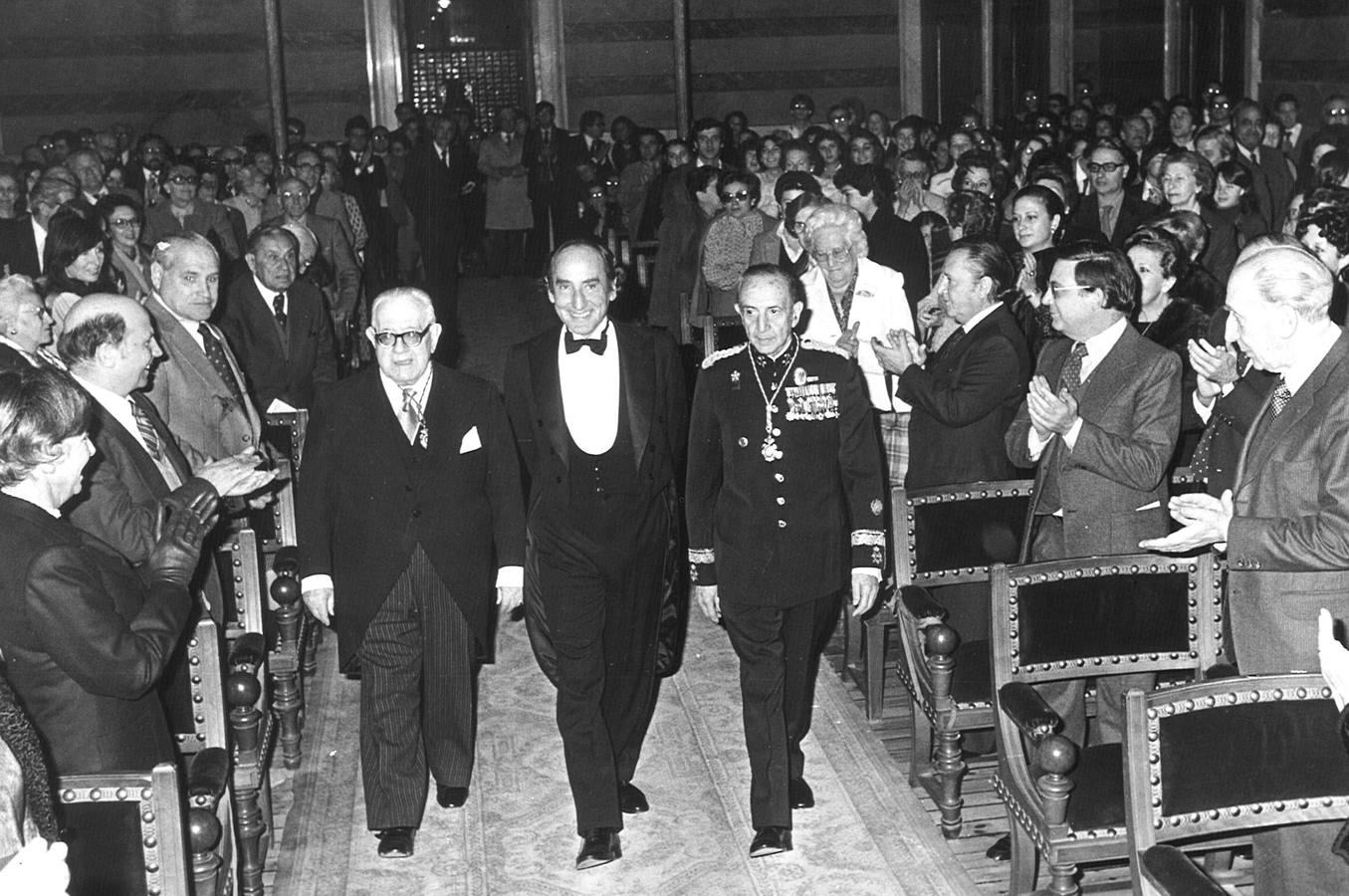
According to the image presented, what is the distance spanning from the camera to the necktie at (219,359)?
4996mm

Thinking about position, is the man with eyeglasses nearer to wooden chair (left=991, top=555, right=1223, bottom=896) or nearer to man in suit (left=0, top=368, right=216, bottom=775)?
man in suit (left=0, top=368, right=216, bottom=775)

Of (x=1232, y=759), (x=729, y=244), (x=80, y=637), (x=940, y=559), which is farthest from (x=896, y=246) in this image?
(x=80, y=637)

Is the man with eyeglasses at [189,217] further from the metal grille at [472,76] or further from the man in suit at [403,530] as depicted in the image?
the metal grille at [472,76]

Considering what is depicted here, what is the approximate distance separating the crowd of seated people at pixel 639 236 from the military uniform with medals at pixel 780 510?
23.6 inches

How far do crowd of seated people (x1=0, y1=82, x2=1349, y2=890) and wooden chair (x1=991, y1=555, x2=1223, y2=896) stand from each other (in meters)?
0.38

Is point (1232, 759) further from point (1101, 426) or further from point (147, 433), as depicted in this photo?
point (147, 433)

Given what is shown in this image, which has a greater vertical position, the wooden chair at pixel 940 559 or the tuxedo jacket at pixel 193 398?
the tuxedo jacket at pixel 193 398

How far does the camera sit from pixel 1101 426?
391cm

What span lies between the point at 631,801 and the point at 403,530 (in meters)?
1.04

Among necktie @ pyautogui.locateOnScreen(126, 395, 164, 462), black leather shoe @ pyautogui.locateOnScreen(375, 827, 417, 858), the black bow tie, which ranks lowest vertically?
black leather shoe @ pyautogui.locateOnScreen(375, 827, 417, 858)

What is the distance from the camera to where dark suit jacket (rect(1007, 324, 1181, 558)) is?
3828mm

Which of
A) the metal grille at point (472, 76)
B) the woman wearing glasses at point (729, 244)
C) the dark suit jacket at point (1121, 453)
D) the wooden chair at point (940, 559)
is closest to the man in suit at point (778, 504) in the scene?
the wooden chair at point (940, 559)

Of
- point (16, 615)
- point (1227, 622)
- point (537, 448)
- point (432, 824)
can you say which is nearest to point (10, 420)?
point (16, 615)

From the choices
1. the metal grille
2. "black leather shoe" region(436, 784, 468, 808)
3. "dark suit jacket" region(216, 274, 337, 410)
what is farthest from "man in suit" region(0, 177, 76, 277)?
the metal grille
